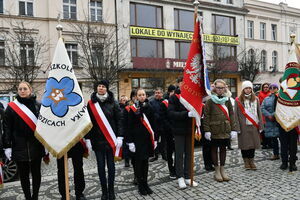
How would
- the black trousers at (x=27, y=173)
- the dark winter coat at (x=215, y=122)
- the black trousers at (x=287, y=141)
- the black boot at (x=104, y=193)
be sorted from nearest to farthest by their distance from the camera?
the black trousers at (x=27, y=173)
the black boot at (x=104, y=193)
the dark winter coat at (x=215, y=122)
the black trousers at (x=287, y=141)

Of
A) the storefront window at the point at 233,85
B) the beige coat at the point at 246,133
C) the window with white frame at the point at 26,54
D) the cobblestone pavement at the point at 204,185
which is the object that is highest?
the window with white frame at the point at 26,54

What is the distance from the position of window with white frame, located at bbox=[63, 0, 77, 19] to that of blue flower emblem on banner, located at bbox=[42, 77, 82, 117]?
17.1 metres

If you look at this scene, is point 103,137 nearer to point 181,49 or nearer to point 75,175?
point 75,175

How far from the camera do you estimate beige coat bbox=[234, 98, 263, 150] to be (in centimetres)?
586

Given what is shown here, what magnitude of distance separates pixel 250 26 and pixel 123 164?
87.3ft

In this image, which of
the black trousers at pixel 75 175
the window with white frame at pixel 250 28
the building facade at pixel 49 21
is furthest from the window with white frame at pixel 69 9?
the window with white frame at pixel 250 28

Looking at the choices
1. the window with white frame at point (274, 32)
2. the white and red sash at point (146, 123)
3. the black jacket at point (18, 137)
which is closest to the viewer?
the black jacket at point (18, 137)

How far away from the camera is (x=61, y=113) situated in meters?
4.14

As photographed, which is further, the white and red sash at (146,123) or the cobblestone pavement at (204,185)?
the white and red sash at (146,123)

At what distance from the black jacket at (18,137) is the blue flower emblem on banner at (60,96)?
1.21 ft

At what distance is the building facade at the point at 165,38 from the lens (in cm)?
2155

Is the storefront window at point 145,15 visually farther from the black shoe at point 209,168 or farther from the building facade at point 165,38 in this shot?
the black shoe at point 209,168

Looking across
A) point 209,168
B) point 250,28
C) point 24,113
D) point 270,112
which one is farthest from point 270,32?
point 24,113

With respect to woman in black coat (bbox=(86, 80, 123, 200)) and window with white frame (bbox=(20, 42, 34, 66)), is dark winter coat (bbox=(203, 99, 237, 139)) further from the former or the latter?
window with white frame (bbox=(20, 42, 34, 66))
